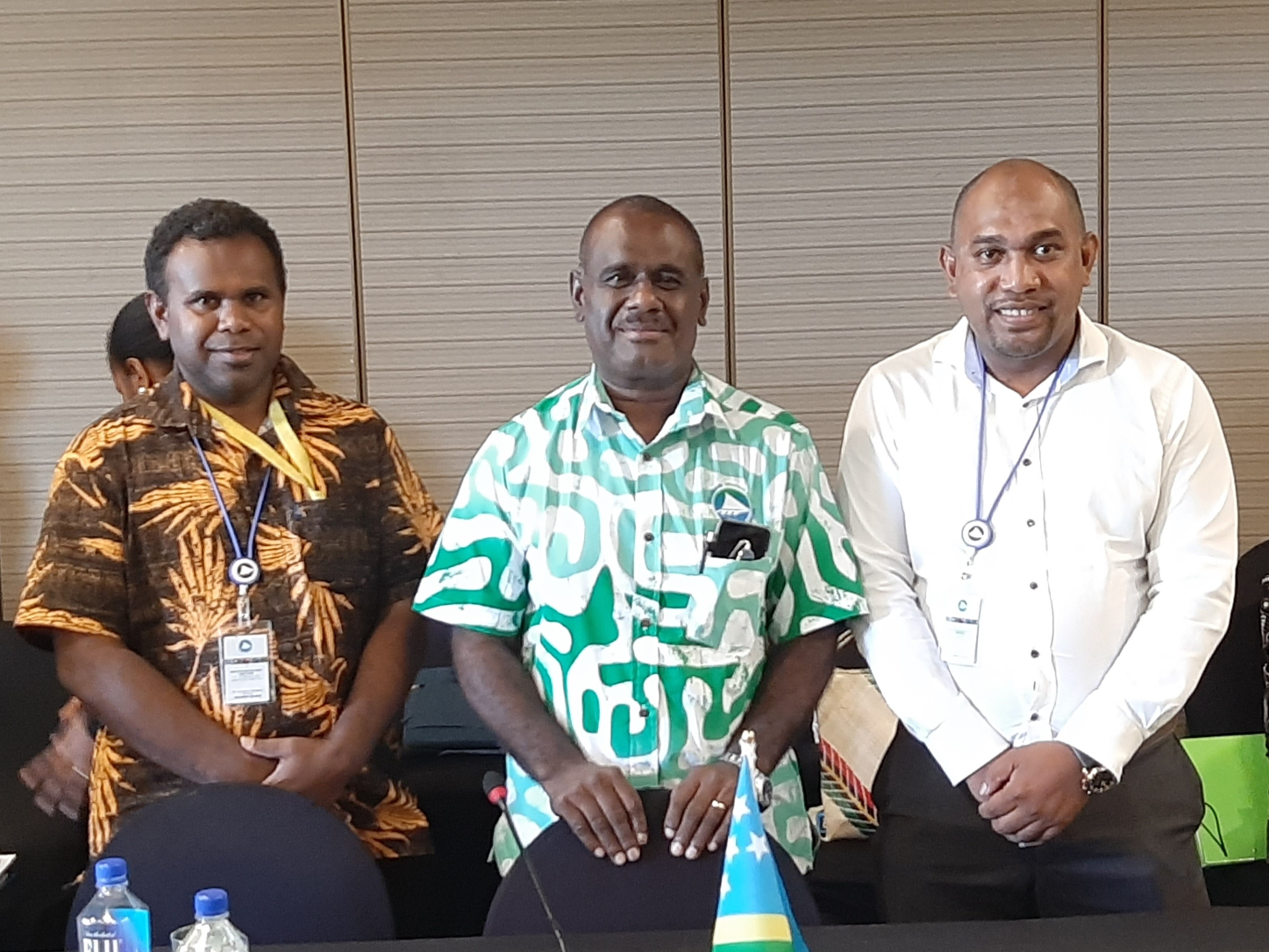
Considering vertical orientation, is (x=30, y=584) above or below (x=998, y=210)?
below

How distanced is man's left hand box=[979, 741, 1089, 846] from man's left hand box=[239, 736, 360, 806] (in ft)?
2.99

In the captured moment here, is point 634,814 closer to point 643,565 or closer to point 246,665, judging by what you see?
point 643,565

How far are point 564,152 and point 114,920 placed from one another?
7.70 ft

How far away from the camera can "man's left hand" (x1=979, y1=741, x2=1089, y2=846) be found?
188 cm

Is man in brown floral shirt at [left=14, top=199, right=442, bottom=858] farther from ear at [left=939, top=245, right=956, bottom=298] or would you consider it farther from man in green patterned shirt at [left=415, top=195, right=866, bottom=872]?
ear at [left=939, top=245, right=956, bottom=298]

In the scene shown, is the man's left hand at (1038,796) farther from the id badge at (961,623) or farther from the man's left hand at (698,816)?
the man's left hand at (698,816)

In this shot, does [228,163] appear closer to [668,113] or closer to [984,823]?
[668,113]

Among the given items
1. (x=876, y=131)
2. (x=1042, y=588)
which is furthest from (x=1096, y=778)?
(x=876, y=131)

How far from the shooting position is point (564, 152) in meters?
3.35

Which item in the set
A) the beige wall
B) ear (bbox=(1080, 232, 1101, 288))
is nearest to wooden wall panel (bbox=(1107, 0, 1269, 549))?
the beige wall

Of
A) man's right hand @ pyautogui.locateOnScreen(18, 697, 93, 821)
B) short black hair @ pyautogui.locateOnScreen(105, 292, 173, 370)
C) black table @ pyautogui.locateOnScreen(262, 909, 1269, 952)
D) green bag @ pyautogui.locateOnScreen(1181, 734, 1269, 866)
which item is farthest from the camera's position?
short black hair @ pyautogui.locateOnScreen(105, 292, 173, 370)

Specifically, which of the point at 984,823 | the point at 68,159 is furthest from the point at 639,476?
the point at 68,159

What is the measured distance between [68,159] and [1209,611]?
2.73 metres

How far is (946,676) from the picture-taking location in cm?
199
